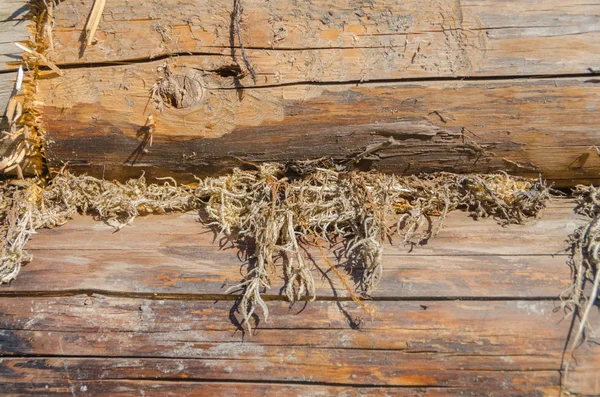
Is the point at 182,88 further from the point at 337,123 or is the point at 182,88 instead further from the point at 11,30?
the point at 11,30

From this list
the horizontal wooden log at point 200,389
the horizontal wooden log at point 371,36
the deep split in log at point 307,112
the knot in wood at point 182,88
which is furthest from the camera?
the knot in wood at point 182,88

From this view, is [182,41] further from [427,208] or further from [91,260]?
[427,208]

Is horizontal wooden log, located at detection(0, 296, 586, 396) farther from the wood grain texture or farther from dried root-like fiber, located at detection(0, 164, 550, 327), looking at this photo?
the wood grain texture

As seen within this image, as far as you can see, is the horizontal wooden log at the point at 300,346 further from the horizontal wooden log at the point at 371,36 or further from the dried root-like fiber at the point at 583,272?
the horizontal wooden log at the point at 371,36

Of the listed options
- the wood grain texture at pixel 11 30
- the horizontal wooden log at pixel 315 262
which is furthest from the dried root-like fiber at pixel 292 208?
the wood grain texture at pixel 11 30

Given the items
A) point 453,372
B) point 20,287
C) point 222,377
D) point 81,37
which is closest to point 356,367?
point 453,372

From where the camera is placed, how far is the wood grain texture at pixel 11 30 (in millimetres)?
2275

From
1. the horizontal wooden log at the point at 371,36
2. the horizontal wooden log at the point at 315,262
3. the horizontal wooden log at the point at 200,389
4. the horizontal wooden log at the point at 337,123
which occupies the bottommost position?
the horizontal wooden log at the point at 200,389

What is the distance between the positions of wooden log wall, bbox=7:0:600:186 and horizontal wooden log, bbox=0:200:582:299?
1.02ft

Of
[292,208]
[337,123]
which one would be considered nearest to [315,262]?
[292,208]

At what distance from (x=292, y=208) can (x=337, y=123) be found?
0.41 meters

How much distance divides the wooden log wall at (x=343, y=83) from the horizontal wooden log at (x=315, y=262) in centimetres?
31

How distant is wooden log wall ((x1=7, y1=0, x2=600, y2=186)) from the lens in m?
2.12

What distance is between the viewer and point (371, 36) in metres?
2.15
